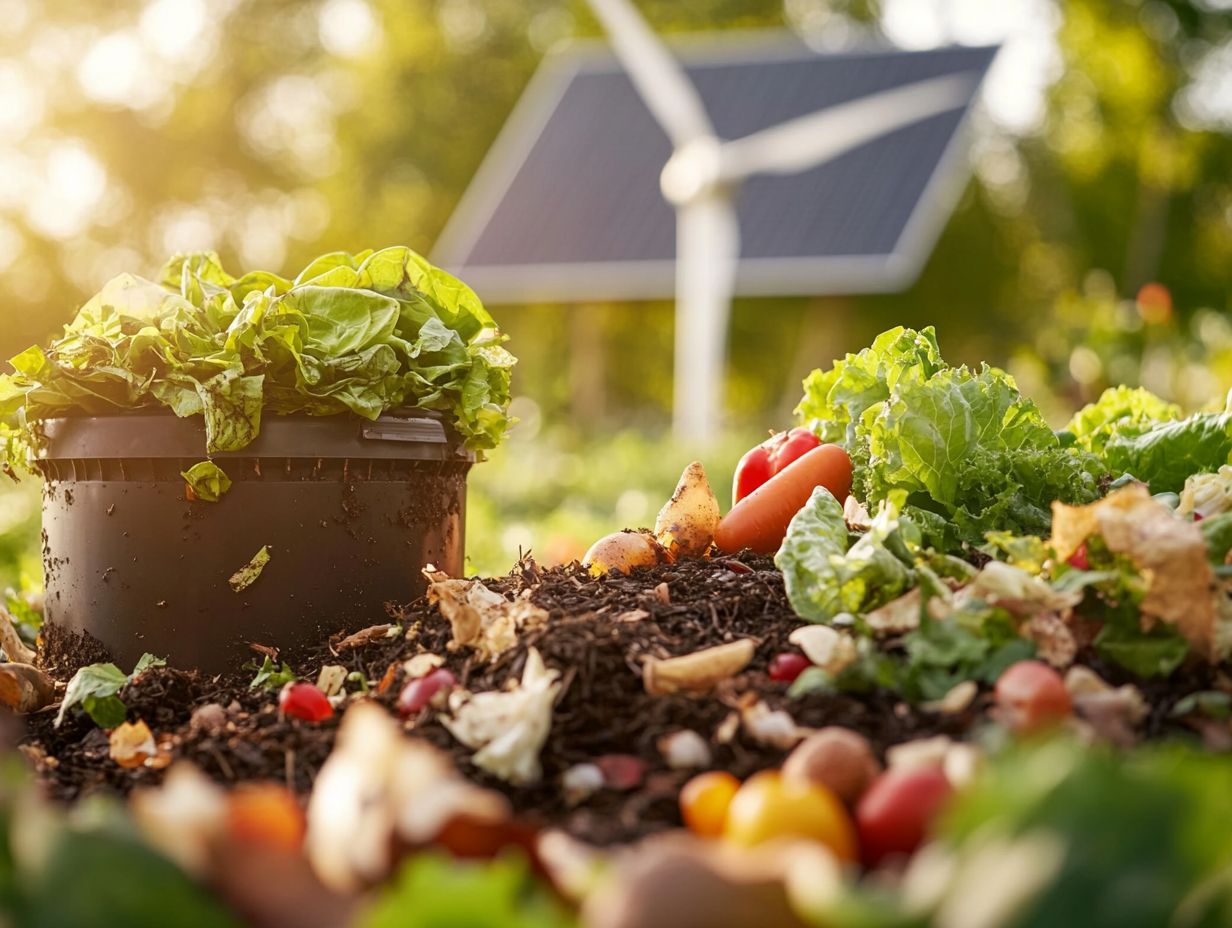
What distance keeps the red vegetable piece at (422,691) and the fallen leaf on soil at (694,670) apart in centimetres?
44

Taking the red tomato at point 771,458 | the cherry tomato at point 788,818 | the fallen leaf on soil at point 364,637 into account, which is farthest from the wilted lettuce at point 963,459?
the cherry tomato at point 788,818

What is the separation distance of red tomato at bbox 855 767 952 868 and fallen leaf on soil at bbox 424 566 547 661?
3.65ft

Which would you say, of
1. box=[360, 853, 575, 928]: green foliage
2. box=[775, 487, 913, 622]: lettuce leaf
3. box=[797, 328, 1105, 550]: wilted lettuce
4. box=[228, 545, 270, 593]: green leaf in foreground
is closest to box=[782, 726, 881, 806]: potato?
box=[775, 487, 913, 622]: lettuce leaf

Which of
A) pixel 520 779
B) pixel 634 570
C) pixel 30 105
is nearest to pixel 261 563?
pixel 634 570

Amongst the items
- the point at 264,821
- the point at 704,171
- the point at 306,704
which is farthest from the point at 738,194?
the point at 264,821

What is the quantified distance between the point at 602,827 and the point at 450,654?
1.08 m

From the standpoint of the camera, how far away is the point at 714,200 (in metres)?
14.7

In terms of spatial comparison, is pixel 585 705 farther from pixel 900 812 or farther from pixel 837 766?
pixel 900 812

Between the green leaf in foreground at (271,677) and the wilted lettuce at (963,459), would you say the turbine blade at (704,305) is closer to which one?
the wilted lettuce at (963,459)

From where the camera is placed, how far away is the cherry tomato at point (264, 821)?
1.64m

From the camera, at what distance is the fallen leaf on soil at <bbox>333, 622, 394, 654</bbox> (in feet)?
11.5

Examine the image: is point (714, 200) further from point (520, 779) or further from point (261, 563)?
point (520, 779)

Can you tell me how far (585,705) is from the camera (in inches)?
102

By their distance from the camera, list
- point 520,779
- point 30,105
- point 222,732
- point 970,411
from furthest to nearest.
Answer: point 30,105
point 970,411
point 222,732
point 520,779
